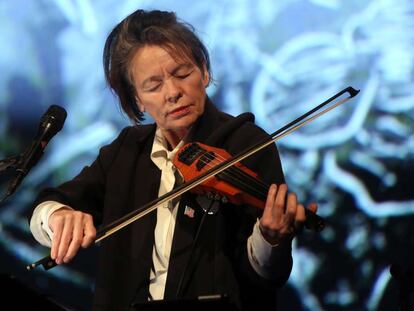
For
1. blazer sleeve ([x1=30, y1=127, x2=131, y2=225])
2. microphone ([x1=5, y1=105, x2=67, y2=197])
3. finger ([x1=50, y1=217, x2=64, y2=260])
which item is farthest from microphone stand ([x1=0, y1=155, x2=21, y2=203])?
blazer sleeve ([x1=30, y1=127, x2=131, y2=225])

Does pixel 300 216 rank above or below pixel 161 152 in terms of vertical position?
below

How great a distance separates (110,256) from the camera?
5.26 feet

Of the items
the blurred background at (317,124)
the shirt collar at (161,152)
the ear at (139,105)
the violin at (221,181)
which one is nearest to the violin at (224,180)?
the violin at (221,181)

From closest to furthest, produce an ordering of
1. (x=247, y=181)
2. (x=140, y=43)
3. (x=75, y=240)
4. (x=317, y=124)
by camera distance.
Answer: (x=75, y=240) → (x=247, y=181) → (x=140, y=43) → (x=317, y=124)

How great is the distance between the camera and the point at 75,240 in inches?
54.1

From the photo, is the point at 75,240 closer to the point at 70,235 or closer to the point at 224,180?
the point at 70,235

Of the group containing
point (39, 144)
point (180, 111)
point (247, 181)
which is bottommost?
point (247, 181)

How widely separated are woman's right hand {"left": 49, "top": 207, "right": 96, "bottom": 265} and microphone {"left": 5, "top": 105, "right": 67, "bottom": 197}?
113mm

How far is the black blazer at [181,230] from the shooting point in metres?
1.53

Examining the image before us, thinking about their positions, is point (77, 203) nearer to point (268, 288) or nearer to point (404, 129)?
point (268, 288)

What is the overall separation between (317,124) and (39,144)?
42.5 inches

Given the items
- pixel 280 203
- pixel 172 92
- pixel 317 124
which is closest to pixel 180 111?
pixel 172 92

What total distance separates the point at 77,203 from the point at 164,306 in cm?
56

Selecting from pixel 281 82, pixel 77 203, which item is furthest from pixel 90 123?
pixel 77 203
